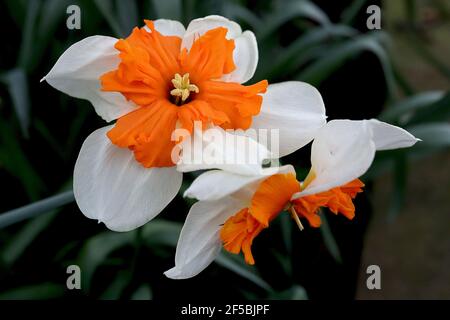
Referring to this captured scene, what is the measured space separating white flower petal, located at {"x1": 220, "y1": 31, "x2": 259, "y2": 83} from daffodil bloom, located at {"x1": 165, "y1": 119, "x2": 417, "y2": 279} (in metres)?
0.10

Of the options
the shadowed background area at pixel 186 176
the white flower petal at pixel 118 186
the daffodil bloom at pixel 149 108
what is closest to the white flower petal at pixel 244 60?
the daffodil bloom at pixel 149 108

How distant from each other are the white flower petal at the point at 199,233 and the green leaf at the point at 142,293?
42cm

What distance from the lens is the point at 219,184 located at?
43cm

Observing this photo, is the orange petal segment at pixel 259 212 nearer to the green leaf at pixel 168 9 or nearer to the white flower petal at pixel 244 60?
the white flower petal at pixel 244 60

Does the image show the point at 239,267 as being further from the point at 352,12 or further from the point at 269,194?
the point at 352,12

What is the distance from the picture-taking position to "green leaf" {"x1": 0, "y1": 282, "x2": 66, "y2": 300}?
2.89 ft

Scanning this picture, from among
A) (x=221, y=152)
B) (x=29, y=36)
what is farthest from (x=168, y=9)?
(x=221, y=152)

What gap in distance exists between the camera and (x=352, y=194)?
1.62 feet

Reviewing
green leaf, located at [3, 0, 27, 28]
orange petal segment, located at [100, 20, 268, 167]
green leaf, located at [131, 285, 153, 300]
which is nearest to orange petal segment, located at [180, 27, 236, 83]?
orange petal segment, located at [100, 20, 268, 167]

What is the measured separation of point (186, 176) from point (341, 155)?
594mm

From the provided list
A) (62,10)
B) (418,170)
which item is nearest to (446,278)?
(418,170)
